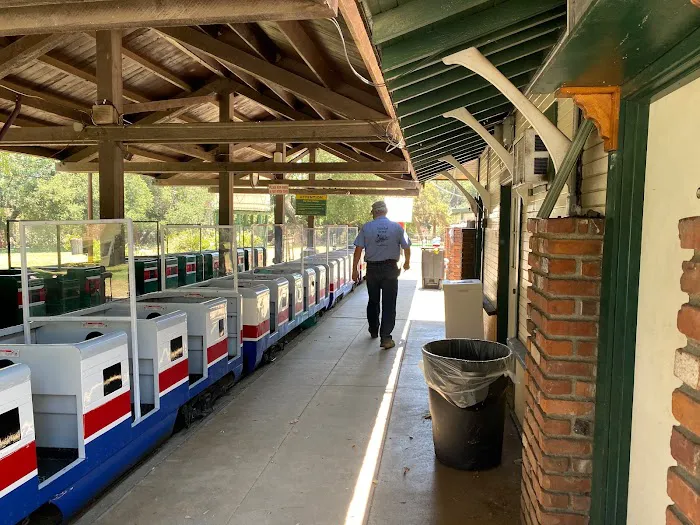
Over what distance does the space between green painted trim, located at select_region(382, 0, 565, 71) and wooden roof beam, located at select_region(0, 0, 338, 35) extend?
57 centimetres

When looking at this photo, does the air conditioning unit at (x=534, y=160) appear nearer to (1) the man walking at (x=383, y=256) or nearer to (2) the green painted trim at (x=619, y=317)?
(2) the green painted trim at (x=619, y=317)

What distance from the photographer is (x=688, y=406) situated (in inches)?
56.6

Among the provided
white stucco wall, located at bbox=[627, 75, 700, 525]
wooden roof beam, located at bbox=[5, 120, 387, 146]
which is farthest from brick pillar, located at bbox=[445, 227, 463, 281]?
white stucco wall, located at bbox=[627, 75, 700, 525]

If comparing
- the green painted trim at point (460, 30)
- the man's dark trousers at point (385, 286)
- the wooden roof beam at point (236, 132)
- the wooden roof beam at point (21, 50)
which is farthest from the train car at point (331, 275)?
the green painted trim at point (460, 30)

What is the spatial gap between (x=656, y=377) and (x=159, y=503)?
2.88m

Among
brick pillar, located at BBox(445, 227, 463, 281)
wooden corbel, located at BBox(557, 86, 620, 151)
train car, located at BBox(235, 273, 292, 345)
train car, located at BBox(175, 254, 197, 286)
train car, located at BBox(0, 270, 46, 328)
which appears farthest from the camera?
train car, located at BBox(175, 254, 197, 286)

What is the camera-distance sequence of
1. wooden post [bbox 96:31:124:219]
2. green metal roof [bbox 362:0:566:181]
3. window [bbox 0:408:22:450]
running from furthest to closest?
wooden post [bbox 96:31:124:219] → window [bbox 0:408:22:450] → green metal roof [bbox 362:0:566:181]

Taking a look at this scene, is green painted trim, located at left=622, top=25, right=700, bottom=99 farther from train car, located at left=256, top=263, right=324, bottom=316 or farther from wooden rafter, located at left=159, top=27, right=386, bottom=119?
train car, located at left=256, top=263, right=324, bottom=316

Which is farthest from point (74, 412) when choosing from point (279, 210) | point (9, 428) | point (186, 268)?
point (279, 210)

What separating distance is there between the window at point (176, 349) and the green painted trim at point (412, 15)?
107 inches

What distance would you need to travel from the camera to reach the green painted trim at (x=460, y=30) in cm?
250

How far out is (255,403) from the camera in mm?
5172

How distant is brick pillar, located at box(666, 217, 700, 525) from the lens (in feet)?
4.59

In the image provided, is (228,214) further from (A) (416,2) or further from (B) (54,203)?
(B) (54,203)
